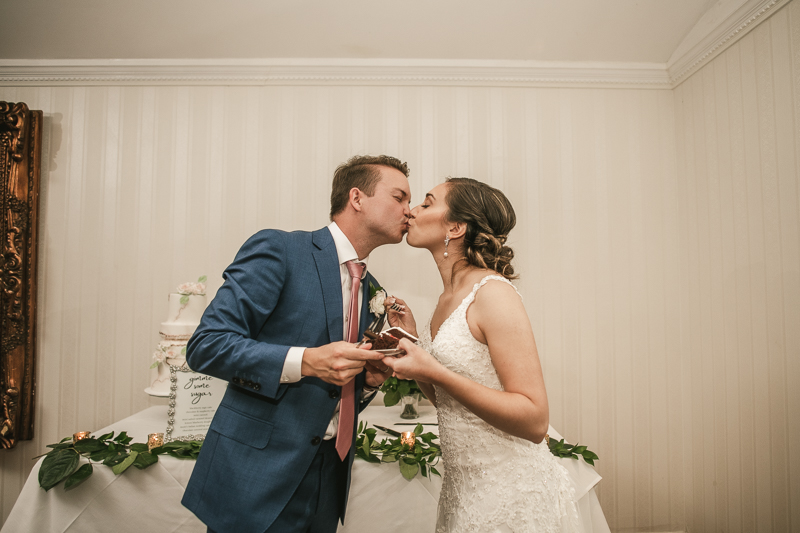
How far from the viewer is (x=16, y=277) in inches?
121

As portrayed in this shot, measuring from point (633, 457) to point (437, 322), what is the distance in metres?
2.32

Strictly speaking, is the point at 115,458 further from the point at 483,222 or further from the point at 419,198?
the point at 419,198

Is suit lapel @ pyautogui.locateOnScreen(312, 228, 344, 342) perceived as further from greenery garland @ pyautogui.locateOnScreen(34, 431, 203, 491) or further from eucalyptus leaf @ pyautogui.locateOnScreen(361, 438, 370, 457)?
greenery garland @ pyautogui.locateOnScreen(34, 431, 203, 491)

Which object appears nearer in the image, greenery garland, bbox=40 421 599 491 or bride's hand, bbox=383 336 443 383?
bride's hand, bbox=383 336 443 383

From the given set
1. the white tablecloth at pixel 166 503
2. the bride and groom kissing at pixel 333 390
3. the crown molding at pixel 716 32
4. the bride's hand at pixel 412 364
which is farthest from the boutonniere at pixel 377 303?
the crown molding at pixel 716 32

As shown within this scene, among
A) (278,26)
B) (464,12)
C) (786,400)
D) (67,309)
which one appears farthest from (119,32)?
(786,400)

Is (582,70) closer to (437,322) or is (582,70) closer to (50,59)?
(437,322)

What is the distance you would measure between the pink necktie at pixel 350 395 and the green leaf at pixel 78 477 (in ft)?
3.73

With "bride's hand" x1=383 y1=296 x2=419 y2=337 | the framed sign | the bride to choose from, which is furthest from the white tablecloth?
"bride's hand" x1=383 y1=296 x2=419 y2=337

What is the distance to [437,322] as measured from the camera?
6.49 ft

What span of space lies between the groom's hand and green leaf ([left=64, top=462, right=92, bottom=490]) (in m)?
1.24

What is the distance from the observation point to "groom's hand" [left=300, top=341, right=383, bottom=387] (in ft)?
4.57

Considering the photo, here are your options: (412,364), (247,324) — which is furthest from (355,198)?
(412,364)

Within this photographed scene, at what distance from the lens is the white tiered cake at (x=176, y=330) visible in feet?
7.80
